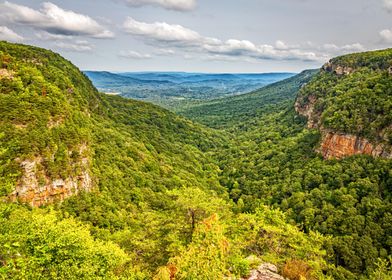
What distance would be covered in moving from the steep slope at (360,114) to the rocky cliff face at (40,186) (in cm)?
7543

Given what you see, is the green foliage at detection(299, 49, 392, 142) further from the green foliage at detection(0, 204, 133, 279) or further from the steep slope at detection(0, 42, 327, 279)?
the green foliage at detection(0, 204, 133, 279)

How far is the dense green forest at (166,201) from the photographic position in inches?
984

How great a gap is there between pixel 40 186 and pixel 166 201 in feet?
103

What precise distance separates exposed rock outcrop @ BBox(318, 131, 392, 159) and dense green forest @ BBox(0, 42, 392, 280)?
254 cm

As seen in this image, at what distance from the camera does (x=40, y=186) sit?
55.8 m

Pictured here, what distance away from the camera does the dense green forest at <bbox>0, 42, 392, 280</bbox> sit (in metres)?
25.0

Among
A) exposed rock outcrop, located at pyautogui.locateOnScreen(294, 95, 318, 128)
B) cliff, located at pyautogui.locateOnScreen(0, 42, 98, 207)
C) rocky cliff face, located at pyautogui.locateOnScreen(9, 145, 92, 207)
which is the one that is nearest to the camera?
rocky cliff face, located at pyautogui.locateOnScreen(9, 145, 92, 207)

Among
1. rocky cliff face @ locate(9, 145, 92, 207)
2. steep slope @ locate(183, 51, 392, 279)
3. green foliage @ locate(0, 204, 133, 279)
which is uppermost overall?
green foliage @ locate(0, 204, 133, 279)

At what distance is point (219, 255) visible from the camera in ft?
91.6

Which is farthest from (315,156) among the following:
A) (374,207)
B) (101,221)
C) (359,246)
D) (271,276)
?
(271,276)

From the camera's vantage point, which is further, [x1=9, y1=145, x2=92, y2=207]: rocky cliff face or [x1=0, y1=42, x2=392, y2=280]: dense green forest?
[x1=9, y1=145, x2=92, y2=207]: rocky cliff face

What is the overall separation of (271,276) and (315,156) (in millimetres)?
82060

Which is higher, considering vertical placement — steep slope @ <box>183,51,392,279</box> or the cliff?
the cliff

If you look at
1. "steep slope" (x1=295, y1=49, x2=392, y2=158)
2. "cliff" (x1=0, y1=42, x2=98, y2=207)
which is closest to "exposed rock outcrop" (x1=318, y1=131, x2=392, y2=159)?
"steep slope" (x1=295, y1=49, x2=392, y2=158)
